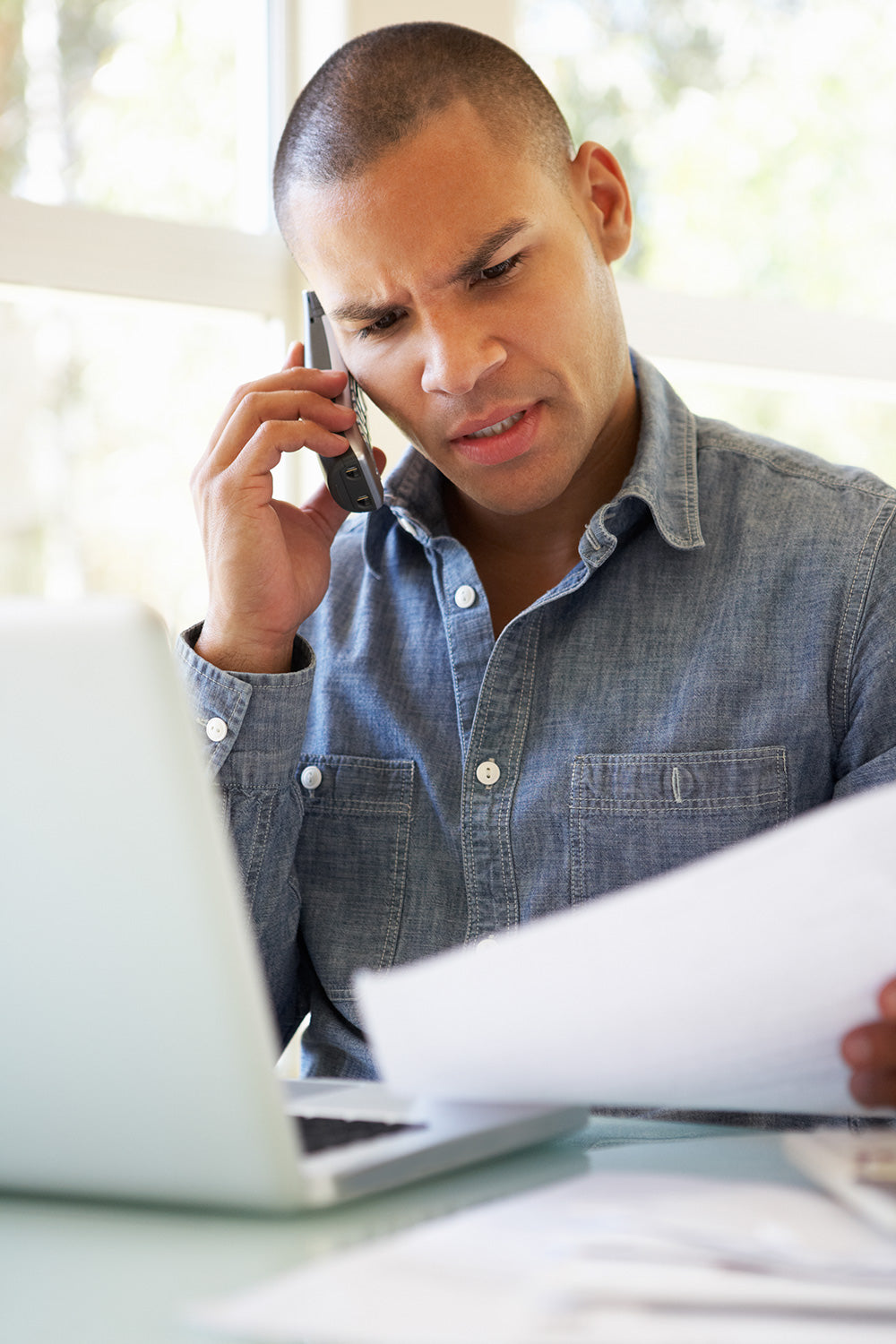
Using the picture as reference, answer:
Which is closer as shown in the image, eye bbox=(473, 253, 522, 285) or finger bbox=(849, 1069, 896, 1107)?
finger bbox=(849, 1069, 896, 1107)

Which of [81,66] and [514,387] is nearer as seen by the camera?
[514,387]

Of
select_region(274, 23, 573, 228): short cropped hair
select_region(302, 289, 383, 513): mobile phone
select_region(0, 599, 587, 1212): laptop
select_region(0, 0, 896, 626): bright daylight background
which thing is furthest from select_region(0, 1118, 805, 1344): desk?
select_region(0, 0, 896, 626): bright daylight background

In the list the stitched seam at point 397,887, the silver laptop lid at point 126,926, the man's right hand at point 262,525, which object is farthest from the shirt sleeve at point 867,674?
the silver laptop lid at point 126,926

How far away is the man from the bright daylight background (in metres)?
0.48

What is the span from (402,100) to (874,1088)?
98 cm

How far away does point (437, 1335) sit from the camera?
39cm

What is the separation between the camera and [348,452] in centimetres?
130

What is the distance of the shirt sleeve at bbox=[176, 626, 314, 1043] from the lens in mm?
1181

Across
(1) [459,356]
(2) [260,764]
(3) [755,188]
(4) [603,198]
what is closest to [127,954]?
(2) [260,764]

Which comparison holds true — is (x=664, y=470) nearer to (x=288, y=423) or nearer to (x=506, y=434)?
(x=506, y=434)

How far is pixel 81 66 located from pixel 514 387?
2.96 ft

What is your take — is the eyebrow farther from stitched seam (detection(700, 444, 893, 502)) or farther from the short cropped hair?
stitched seam (detection(700, 444, 893, 502))

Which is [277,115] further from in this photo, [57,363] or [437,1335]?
[437,1335]

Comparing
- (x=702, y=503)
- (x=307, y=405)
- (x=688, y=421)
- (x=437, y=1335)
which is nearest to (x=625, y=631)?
(x=702, y=503)
